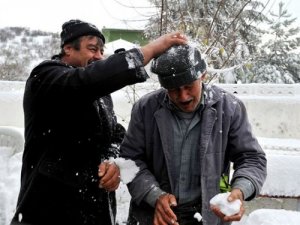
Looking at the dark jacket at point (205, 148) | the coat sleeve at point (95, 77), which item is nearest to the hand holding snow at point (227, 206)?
the dark jacket at point (205, 148)

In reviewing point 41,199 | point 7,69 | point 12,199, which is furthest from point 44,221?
point 7,69

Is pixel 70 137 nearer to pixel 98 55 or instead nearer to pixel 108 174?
pixel 108 174

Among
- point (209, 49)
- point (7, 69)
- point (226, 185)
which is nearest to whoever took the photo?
point (226, 185)

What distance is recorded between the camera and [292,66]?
15.6 m

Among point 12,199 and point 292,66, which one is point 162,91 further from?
point 292,66

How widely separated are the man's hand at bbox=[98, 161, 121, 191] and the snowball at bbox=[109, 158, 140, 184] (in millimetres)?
24

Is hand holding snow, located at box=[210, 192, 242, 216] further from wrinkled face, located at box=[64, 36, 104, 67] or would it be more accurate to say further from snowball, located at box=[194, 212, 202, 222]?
wrinkled face, located at box=[64, 36, 104, 67]

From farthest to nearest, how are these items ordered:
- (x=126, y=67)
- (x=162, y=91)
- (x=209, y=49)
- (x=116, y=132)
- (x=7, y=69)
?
(x=7, y=69)
(x=209, y=49)
(x=116, y=132)
(x=162, y=91)
(x=126, y=67)

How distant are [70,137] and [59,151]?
0.29 ft

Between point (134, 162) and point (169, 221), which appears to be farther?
point (134, 162)

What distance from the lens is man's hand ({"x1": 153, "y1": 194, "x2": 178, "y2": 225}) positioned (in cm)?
187

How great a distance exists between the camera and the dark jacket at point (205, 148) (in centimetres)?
199

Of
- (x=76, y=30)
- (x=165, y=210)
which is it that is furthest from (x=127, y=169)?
(x=76, y=30)

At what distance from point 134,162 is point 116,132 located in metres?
0.46
